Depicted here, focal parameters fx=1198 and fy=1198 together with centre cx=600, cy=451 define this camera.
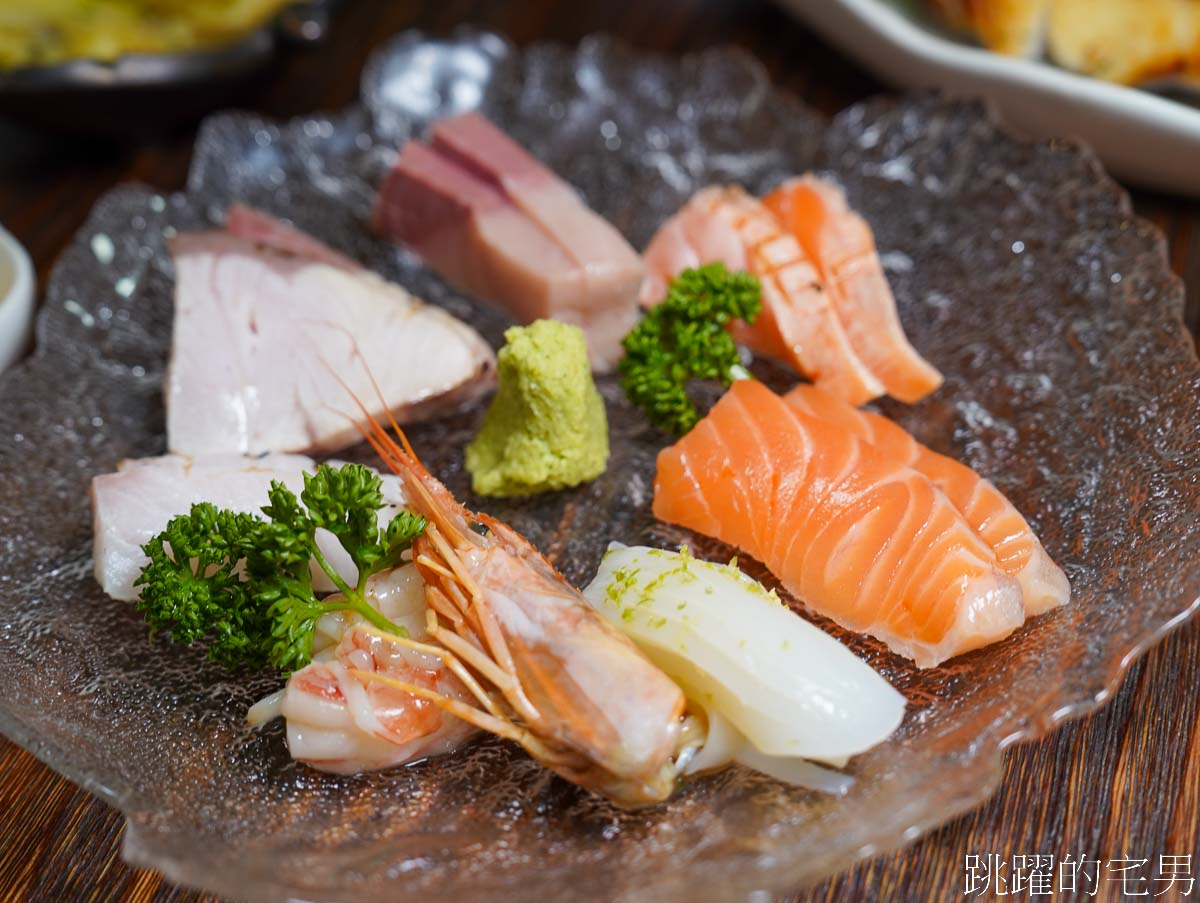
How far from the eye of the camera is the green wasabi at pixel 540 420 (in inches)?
119

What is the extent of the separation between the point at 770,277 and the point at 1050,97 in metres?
1.27

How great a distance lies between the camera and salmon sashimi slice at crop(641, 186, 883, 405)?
10.9 ft

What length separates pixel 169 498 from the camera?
9.49ft

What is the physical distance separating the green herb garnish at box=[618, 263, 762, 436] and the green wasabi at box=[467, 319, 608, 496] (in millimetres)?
162

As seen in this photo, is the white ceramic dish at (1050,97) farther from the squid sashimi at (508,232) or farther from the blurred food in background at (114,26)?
the blurred food in background at (114,26)

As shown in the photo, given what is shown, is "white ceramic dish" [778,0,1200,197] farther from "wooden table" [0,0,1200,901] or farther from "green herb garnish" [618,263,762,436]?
"wooden table" [0,0,1200,901]

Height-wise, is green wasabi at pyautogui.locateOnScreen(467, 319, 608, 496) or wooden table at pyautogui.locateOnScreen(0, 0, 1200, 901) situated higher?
green wasabi at pyautogui.locateOnScreen(467, 319, 608, 496)

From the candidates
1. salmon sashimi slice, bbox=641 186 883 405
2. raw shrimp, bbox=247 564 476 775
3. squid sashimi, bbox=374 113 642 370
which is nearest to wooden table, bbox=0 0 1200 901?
raw shrimp, bbox=247 564 476 775

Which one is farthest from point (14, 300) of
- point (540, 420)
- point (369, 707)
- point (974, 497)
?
point (974, 497)

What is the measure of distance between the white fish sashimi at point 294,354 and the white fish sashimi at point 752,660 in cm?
98

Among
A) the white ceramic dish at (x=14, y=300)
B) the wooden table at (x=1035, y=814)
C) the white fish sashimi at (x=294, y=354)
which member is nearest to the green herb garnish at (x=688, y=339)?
the white fish sashimi at (x=294, y=354)

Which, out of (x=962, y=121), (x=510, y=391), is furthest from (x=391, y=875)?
(x=962, y=121)

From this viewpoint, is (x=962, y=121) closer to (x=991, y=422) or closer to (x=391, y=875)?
(x=991, y=422)

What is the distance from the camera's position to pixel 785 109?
13.8 ft
